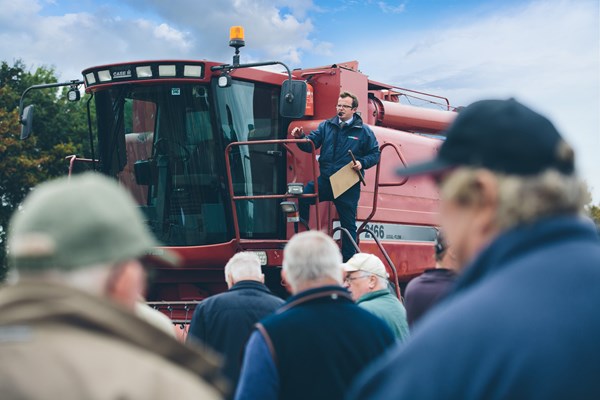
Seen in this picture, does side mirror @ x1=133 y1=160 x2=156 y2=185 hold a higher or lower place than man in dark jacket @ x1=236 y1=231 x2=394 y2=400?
higher

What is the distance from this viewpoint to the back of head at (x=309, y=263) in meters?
3.80

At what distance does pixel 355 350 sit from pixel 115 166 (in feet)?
23.2

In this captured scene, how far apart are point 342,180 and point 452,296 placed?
770 centimetres

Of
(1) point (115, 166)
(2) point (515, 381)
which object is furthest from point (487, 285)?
(1) point (115, 166)

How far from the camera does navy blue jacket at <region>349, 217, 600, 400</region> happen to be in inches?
64.6

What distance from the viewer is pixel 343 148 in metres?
9.67

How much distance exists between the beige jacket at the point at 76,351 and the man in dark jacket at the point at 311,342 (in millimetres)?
1644

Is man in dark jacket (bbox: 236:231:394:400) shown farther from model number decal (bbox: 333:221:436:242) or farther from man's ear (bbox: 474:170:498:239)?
model number decal (bbox: 333:221:436:242)

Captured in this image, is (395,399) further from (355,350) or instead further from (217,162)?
(217,162)

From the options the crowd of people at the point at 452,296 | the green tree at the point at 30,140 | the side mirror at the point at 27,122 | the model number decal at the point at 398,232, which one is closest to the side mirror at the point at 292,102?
the model number decal at the point at 398,232

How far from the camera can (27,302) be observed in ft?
6.06

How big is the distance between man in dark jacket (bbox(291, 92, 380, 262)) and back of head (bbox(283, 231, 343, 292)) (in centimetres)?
581

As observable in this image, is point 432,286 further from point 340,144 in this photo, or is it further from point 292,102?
point 340,144

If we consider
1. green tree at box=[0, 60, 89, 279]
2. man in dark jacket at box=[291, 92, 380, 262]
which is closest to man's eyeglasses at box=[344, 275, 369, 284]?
man in dark jacket at box=[291, 92, 380, 262]
